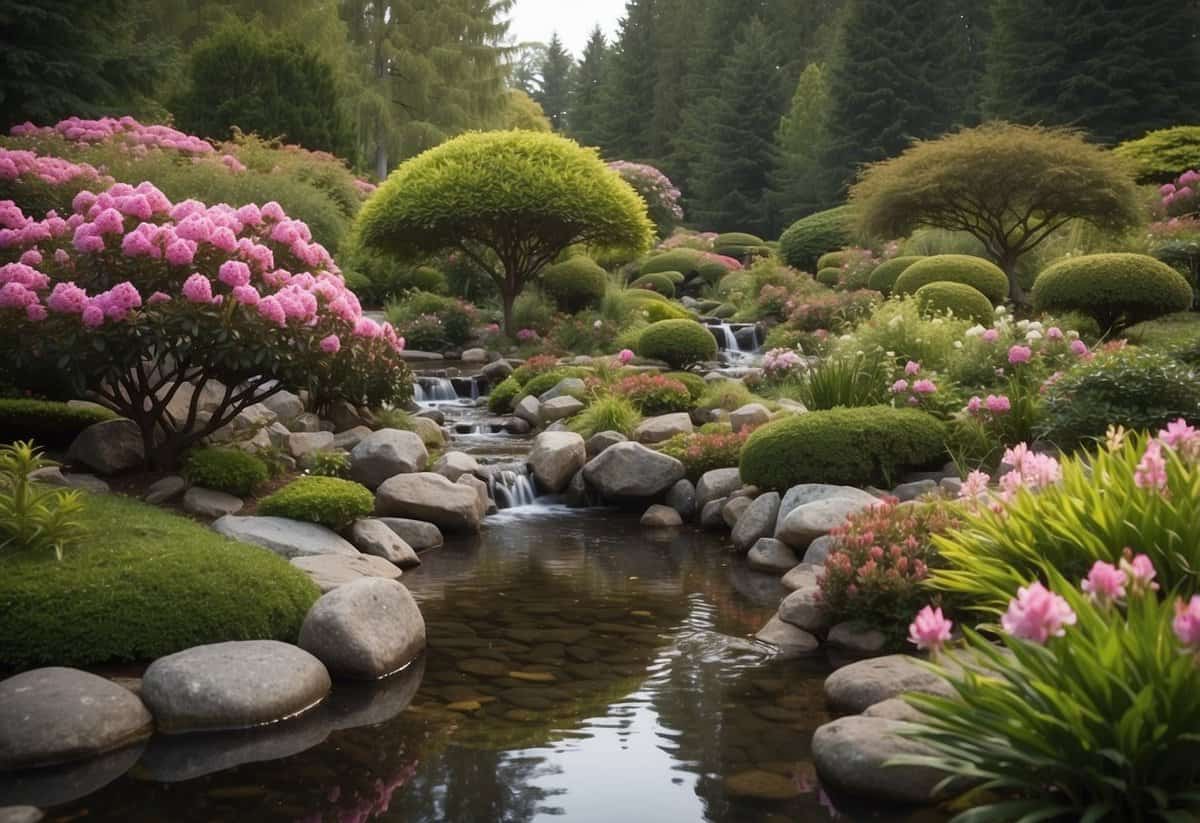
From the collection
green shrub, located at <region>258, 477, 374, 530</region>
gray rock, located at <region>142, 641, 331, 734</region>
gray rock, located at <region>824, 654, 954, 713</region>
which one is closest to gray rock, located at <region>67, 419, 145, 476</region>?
green shrub, located at <region>258, 477, 374, 530</region>

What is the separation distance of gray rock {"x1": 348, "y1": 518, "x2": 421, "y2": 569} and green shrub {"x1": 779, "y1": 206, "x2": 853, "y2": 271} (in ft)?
76.1

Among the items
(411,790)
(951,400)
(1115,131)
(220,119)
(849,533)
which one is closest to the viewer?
(411,790)

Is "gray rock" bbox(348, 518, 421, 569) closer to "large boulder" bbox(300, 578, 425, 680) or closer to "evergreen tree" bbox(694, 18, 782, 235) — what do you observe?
"large boulder" bbox(300, 578, 425, 680)

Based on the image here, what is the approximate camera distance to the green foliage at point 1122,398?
922cm

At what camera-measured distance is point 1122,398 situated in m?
9.43

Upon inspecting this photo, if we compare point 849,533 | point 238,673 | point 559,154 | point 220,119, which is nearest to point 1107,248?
point 559,154

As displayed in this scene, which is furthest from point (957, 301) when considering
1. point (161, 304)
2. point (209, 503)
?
point (161, 304)

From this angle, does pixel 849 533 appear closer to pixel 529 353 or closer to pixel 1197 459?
pixel 1197 459

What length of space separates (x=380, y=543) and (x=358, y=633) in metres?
2.83

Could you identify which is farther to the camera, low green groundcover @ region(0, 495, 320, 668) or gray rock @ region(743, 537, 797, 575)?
gray rock @ region(743, 537, 797, 575)

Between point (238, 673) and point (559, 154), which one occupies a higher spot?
point (559, 154)

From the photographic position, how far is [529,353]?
795 inches

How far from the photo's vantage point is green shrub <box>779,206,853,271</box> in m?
30.6

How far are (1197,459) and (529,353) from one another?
16.0m
